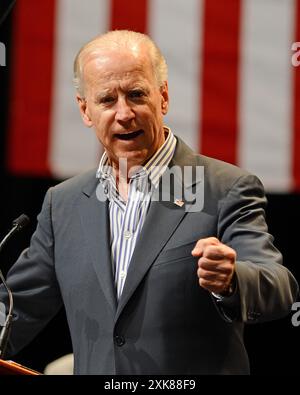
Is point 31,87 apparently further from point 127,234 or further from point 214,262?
point 214,262

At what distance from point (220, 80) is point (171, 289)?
152 cm

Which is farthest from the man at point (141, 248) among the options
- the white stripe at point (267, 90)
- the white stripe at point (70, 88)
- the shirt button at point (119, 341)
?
the white stripe at point (267, 90)

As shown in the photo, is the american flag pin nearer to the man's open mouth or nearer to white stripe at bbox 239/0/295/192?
the man's open mouth

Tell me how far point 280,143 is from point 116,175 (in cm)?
128

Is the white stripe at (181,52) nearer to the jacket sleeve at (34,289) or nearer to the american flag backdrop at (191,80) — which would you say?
the american flag backdrop at (191,80)

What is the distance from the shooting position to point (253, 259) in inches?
63.2

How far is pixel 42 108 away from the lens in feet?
9.77

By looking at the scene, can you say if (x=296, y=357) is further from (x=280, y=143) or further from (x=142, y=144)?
(x=142, y=144)

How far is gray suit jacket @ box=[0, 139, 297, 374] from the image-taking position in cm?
166

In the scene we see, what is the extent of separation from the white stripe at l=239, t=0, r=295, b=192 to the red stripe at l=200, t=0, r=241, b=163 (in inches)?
1.2

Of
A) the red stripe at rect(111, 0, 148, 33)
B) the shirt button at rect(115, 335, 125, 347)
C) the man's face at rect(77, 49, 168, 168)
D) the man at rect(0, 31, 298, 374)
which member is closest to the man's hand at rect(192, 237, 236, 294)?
the man at rect(0, 31, 298, 374)

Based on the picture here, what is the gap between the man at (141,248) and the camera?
5.46 ft

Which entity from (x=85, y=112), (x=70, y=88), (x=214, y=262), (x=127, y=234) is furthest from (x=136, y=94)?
(x=70, y=88)

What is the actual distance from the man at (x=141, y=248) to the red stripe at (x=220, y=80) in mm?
1099
